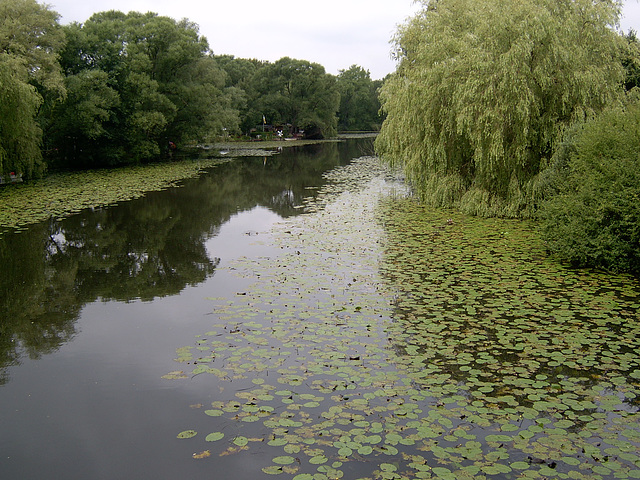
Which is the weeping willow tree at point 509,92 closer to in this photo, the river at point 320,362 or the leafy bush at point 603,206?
the river at point 320,362

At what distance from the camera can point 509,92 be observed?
50.8 ft

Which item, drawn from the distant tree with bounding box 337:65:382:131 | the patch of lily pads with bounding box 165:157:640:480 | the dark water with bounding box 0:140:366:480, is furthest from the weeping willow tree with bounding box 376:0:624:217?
the distant tree with bounding box 337:65:382:131

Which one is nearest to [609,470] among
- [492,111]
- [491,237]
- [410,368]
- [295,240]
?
[410,368]

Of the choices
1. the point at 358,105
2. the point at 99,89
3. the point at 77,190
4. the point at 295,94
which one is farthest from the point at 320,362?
the point at 358,105

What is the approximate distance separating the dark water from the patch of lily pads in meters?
0.48

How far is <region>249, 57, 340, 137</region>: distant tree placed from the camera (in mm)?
75938

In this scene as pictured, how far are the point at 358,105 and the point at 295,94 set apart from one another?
3859 centimetres

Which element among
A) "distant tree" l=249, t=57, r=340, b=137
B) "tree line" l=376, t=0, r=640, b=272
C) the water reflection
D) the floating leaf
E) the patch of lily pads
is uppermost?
"distant tree" l=249, t=57, r=340, b=137

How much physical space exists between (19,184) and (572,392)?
28.1 metres

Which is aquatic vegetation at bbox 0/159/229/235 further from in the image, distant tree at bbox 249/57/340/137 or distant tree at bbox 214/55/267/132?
distant tree at bbox 249/57/340/137

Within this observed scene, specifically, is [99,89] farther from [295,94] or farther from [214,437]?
[295,94]

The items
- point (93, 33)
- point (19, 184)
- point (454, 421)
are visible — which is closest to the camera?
point (454, 421)

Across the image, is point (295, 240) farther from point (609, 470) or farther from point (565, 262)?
point (609, 470)

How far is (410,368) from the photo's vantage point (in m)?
6.73
